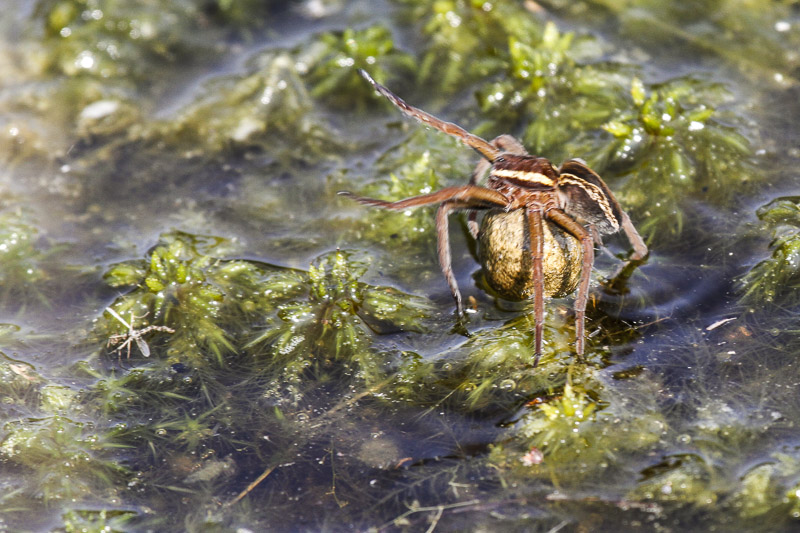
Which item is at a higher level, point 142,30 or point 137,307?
point 142,30

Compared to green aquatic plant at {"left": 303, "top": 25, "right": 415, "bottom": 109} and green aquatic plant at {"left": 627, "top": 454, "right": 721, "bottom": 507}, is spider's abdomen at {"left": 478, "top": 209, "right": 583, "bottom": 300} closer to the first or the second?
green aquatic plant at {"left": 627, "top": 454, "right": 721, "bottom": 507}

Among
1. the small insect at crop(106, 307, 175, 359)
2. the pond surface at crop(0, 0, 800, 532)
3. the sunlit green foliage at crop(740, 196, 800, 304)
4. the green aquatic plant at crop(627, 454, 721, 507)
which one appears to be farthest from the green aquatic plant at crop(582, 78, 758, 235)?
the small insect at crop(106, 307, 175, 359)

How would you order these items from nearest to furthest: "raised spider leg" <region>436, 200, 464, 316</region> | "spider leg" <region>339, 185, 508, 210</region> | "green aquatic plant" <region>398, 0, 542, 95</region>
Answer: "spider leg" <region>339, 185, 508, 210</region> → "raised spider leg" <region>436, 200, 464, 316</region> → "green aquatic plant" <region>398, 0, 542, 95</region>

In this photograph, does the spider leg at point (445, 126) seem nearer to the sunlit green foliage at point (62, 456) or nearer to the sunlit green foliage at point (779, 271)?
the sunlit green foliage at point (779, 271)

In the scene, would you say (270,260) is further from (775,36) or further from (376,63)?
(775,36)

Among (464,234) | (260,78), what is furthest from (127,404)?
(260,78)

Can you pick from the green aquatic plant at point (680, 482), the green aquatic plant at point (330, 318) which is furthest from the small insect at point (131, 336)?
the green aquatic plant at point (680, 482)
